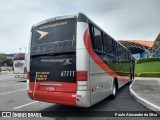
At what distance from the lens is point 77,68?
6.92 meters

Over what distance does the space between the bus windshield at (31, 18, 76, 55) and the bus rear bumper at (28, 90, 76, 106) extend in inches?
56.1

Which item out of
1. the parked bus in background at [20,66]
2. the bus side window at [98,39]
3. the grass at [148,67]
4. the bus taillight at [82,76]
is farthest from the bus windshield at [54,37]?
the grass at [148,67]

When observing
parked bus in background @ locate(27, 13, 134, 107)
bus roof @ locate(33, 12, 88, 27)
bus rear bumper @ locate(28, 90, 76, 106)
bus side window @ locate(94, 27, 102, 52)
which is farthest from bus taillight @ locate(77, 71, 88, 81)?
bus roof @ locate(33, 12, 88, 27)

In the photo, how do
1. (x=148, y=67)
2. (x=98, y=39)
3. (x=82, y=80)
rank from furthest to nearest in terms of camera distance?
1. (x=148, y=67)
2. (x=98, y=39)
3. (x=82, y=80)

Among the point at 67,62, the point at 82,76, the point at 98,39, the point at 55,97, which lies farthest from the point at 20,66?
the point at 82,76

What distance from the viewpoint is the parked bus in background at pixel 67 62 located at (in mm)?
6918

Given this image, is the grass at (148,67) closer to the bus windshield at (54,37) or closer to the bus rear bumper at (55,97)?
the bus windshield at (54,37)

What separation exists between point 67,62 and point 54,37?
111 centimetres

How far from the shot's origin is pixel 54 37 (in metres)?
7.70

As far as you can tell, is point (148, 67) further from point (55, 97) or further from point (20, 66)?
point (55, 97)

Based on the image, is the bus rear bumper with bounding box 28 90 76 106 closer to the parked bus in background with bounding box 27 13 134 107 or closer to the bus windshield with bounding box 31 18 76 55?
the parked bus in background with bounding box 27 13 134 107

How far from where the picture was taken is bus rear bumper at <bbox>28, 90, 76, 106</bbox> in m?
6.94

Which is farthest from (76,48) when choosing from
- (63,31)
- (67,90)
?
(67,90)

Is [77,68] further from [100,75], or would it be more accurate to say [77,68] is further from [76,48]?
[100,75]
